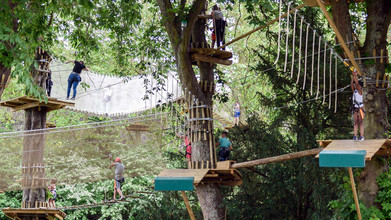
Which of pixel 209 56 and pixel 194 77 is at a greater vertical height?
pixel 209 56

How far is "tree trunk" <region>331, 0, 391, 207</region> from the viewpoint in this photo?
23.6ft

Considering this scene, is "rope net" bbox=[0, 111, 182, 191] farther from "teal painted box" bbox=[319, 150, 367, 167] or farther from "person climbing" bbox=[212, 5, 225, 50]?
"teal painted box" bbox=[319, 150, 367, 167]

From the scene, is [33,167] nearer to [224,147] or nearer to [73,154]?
[73,154]

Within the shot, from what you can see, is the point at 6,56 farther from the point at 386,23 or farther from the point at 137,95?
the point at 137,95

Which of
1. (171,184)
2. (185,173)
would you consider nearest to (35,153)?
(185,173)

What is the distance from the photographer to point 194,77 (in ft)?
29.0

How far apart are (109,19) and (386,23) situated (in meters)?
5.48

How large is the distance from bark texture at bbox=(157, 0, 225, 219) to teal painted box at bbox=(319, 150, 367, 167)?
315cm

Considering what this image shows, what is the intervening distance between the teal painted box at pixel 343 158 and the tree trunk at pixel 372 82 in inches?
71.1

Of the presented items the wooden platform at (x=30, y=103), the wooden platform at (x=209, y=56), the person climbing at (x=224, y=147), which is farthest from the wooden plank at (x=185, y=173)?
the wooden platform at (x=30, y=103)

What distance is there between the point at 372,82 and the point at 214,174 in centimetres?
281

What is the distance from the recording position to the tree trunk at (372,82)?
283 inches

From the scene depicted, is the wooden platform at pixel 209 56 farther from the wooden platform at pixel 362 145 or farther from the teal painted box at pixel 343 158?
the teal painted box at pixel 343 158

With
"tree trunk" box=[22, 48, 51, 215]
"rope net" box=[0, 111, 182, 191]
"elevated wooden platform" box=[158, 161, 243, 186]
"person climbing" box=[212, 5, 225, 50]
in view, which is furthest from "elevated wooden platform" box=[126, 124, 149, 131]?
"person climbing" box=[212, 5, 225, 50]
